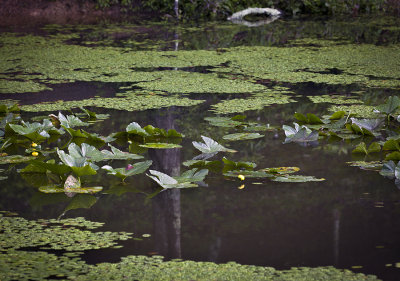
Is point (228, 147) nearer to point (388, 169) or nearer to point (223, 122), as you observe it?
point (223, 122)

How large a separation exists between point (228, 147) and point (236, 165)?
36cm

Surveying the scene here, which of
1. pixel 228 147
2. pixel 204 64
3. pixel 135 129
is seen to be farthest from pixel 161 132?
pixel 204 64

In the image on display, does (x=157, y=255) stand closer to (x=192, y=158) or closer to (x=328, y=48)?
(x=192, y=158)

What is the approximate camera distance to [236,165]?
231cm

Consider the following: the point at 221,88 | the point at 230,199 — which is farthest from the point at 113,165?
the point at 221,88

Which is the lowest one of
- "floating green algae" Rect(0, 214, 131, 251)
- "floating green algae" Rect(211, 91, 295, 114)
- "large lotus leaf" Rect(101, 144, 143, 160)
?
"floating green algae" Rect(0, 214, 131, 251)

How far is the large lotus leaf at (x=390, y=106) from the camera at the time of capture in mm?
2838

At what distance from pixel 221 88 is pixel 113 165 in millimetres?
1561

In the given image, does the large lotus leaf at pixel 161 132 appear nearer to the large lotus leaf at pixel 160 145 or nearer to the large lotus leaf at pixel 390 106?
the large lotus leaf at pixel 160 145

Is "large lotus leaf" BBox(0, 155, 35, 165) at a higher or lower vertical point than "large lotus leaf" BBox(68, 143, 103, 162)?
lower

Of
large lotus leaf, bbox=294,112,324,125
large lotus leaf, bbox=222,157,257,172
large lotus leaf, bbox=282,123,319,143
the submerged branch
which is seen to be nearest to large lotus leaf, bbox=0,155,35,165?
large lotus leaf, bbox=222,157,257,172

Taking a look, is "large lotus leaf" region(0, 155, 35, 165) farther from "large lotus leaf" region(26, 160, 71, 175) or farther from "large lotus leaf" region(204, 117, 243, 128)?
"large lotus leaf" region(204, 117, 243, 128)

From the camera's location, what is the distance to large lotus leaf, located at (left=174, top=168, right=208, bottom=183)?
Answer: 2131mm

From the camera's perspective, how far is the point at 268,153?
8.36 feet
